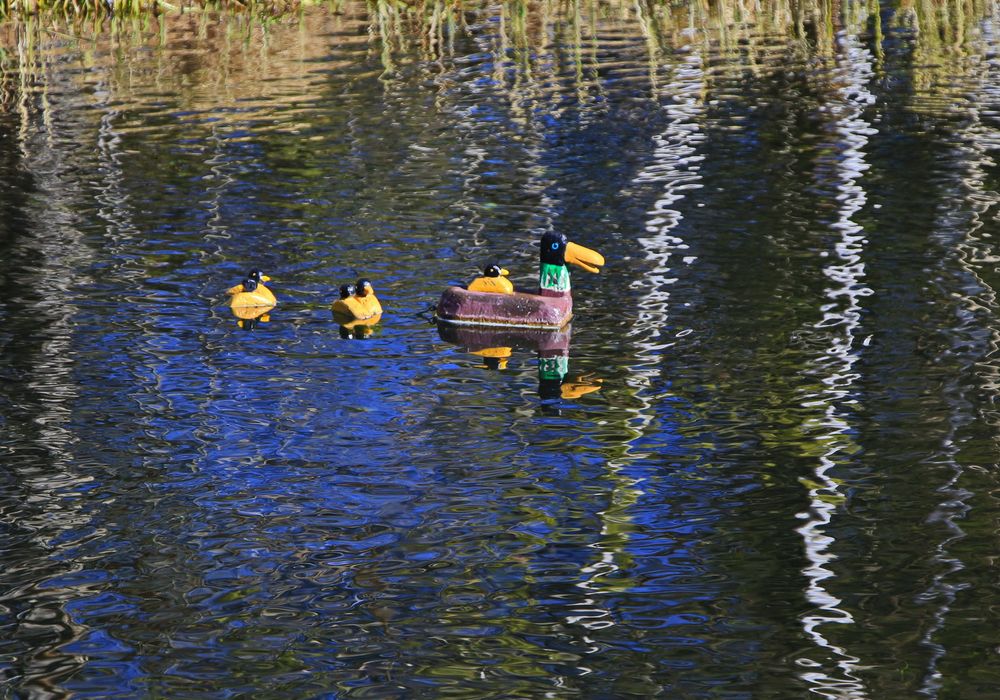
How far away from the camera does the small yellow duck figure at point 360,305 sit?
12.9 m

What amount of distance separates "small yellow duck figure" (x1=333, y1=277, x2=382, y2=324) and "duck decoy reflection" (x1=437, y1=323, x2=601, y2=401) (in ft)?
1.95

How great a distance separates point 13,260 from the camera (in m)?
16.0

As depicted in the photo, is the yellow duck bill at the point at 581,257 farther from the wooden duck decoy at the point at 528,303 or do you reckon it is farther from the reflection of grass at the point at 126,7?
the reflection of grass at the point at 126,7

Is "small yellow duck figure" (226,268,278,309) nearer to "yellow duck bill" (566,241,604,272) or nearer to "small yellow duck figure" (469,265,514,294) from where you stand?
"small yellow duck figure" (469,265,514,294)

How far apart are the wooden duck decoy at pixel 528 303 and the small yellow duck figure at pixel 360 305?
1.94 ft

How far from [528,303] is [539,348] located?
59 centimetres

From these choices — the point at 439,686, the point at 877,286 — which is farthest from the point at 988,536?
the point at 877,286

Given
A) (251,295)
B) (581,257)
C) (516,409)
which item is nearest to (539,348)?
(581,257)

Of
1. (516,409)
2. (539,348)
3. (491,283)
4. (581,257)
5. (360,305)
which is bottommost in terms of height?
(516,409)

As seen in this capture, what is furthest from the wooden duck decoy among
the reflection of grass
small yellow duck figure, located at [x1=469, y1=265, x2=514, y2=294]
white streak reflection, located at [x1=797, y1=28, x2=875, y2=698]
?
the reflection of grass

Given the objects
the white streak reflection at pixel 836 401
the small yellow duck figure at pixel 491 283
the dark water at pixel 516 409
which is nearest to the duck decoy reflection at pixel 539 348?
the dark water at pixel 516 409

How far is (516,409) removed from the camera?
11000 mm

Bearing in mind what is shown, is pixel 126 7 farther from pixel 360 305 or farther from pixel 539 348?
pixel 539 348

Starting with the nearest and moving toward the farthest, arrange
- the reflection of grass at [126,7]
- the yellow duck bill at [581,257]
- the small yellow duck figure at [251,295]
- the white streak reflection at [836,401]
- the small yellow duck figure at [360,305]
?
the white streak reflection at [836,401], the small yellow duck figure at [360,305], the yellow duck bill at [581,257], the small yellow duck figure at [251,295], the reflection of grass at [126,7]
